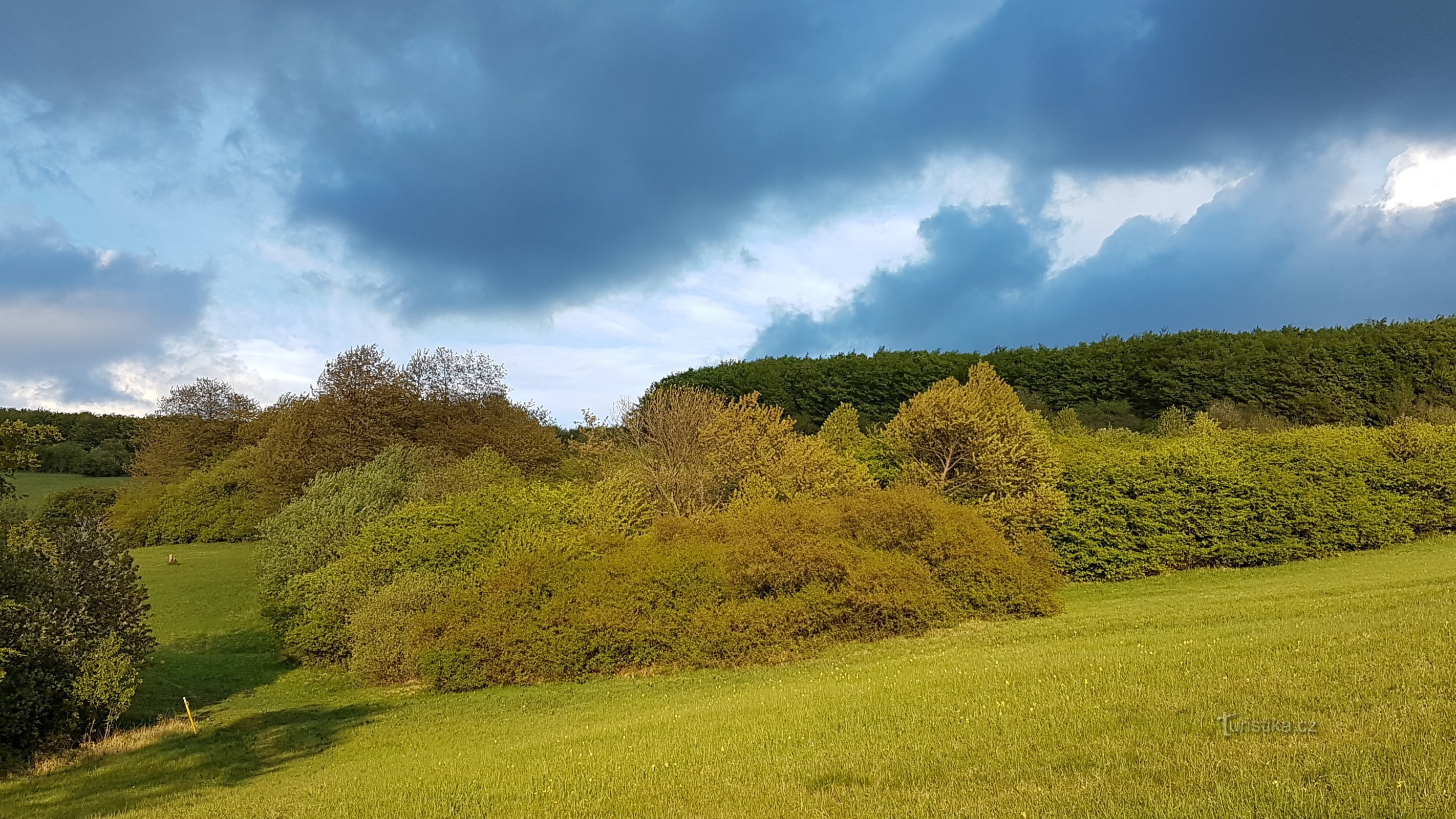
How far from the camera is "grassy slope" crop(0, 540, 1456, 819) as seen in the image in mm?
6148

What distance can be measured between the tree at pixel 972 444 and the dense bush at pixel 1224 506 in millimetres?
2218

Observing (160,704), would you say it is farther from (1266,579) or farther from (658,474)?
(1266,579)

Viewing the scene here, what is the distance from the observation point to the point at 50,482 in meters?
65.2

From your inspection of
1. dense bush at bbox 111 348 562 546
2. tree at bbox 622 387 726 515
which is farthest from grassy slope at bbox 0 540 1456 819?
dense bush at bbox 111 348 562 546

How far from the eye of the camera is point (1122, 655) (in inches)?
456

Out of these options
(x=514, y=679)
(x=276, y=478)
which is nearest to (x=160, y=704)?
(x=514, y=679)

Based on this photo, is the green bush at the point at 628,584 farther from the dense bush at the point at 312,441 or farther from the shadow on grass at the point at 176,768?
the dense bush at the point at 312,441

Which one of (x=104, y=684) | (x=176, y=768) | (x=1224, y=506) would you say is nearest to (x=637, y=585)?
(x=176, y=768)

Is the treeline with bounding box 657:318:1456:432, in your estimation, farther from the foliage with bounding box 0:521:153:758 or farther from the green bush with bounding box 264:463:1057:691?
the foliage with bounding box 0:521:153:758

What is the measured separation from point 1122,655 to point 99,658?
17.6 m

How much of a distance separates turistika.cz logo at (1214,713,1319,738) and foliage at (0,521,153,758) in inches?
678

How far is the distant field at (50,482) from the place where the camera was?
58.7 m

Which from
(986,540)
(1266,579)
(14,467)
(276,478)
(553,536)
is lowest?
(1266,579)

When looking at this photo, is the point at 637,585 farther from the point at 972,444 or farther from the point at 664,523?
the point at 972,444
